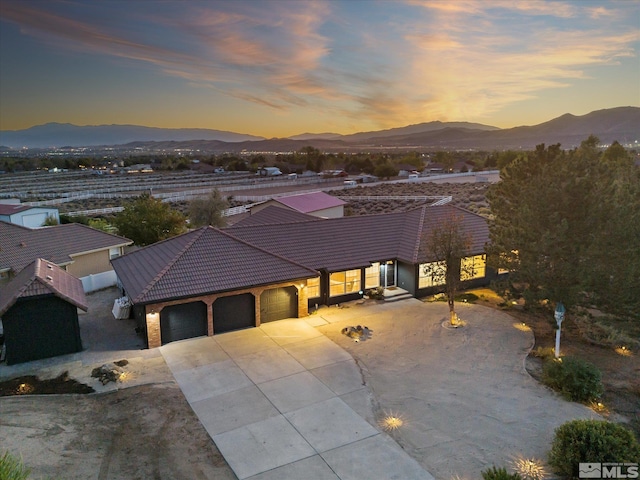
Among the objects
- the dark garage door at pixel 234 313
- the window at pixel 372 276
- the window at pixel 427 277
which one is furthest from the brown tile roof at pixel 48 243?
the window at pixel 427 277

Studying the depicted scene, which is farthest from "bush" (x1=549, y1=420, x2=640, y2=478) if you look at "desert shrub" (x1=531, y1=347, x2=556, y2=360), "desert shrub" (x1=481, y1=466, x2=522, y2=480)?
"desert shrub" (x1=531, y1=347, x2=556, y2=360)

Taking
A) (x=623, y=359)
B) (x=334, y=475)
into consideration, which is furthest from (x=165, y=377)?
(x=623, y=359)

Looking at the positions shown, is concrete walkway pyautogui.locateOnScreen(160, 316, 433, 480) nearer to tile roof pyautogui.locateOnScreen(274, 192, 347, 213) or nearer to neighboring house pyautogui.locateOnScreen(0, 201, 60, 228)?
tile roof pyautogui.locateOnScreen(274, 192, 347, 213)

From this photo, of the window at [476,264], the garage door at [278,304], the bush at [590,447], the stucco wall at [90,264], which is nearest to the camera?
the bush at [590,447]

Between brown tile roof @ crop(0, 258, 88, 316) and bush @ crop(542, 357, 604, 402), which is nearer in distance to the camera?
→ bush @ crop(542, 357, 604, 402)

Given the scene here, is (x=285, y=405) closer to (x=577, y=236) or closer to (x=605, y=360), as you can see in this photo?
(x=605, y=360)

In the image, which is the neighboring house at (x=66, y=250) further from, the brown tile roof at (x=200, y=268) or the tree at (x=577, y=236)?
the tree at (x=577, y=236)

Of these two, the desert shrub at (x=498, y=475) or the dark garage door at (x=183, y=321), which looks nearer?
the desert shrub at (x=498, y=475)
